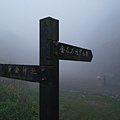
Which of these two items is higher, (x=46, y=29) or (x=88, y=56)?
(x=46, y=29)

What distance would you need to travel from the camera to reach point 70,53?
226cm

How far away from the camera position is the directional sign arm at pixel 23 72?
195 cm

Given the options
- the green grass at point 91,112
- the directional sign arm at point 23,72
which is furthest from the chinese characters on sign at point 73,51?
the green grass at point 91,112

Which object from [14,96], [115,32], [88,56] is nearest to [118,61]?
[115,32]

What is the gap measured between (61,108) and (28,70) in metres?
5.06

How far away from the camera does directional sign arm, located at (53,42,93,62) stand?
205cm

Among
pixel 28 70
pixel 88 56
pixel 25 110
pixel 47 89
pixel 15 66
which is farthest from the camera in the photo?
pixel 25 110

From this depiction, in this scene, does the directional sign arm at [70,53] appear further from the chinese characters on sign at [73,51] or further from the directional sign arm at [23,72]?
the directional sign arm at [23,72]

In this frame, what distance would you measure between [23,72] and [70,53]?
699 millimetres

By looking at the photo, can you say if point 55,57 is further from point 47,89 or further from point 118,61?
point 118,61

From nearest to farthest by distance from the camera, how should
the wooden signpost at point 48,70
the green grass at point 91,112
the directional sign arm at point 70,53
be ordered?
the wooden signpost at point 48,70 → the directional sign arm at point 70,53 → the green grass at point 91,112

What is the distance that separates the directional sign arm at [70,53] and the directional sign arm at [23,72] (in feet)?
1.21

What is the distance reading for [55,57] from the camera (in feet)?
6.41

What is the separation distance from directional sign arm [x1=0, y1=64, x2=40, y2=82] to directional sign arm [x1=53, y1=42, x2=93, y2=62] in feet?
1.21
